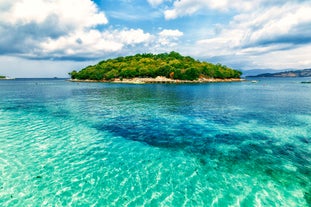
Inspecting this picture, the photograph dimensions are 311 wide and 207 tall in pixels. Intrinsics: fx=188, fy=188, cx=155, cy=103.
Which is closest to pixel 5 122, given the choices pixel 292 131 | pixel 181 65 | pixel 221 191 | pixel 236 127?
pixel 221 191

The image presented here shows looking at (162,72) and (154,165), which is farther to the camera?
(162,72)

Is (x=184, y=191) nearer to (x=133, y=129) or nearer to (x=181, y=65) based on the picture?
(x=133, y=129)

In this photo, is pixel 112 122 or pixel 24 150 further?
pixel 112 122

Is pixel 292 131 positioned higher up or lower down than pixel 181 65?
lower down

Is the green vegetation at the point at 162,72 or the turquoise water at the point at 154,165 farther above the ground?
the green vegetation at the point at 162,72

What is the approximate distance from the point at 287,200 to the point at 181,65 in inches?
6018

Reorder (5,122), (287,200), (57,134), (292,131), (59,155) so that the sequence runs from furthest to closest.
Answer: (5,122), (292,131), (57,134), (59,155), (287,200)

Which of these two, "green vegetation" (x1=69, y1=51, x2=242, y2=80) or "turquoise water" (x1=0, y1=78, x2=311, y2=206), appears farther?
"green vegetation" (x1=69, y1=51, x2=242, y2=80)

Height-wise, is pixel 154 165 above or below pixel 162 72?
below

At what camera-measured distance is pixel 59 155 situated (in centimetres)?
1430

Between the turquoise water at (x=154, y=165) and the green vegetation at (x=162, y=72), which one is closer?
the turquoise water at (x=154, y=165)

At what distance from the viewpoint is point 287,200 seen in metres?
9.47

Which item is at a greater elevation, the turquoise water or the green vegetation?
the green vegetation

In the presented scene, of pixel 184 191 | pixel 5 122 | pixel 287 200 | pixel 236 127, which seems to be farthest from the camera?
pixel 5 122
